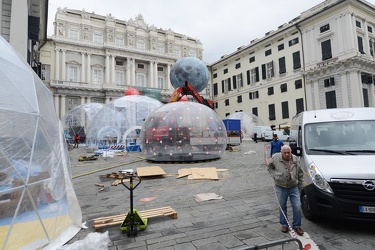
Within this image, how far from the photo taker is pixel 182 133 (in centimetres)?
1186

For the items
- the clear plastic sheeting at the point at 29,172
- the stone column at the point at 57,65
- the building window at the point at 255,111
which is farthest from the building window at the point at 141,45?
the clear plastic sheeting at the point at 29,172

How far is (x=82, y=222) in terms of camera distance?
15.7 ft

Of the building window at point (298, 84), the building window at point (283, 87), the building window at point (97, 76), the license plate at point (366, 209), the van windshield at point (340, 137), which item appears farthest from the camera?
the building window at point (97, 76)

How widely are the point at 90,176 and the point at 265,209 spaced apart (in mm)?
7677

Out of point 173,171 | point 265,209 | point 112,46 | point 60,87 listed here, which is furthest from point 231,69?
point 265,209

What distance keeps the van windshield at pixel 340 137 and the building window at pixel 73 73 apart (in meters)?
45.1

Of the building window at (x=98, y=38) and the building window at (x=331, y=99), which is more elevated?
the building window at (x=98, y=38)

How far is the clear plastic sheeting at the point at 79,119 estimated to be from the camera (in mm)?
33750

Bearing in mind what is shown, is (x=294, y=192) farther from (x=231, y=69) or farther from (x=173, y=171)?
(x=231, y=69)

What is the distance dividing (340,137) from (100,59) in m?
47.3

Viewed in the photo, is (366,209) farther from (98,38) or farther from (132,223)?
(98,38)

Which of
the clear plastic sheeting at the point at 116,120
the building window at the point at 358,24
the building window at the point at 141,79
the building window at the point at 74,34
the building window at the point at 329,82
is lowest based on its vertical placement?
the clear plastic sheeting at the point at 116,120

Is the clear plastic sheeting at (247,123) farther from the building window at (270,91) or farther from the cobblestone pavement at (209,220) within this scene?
the cobblestone pavement at (209,220)

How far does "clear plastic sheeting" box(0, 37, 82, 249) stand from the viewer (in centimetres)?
330
